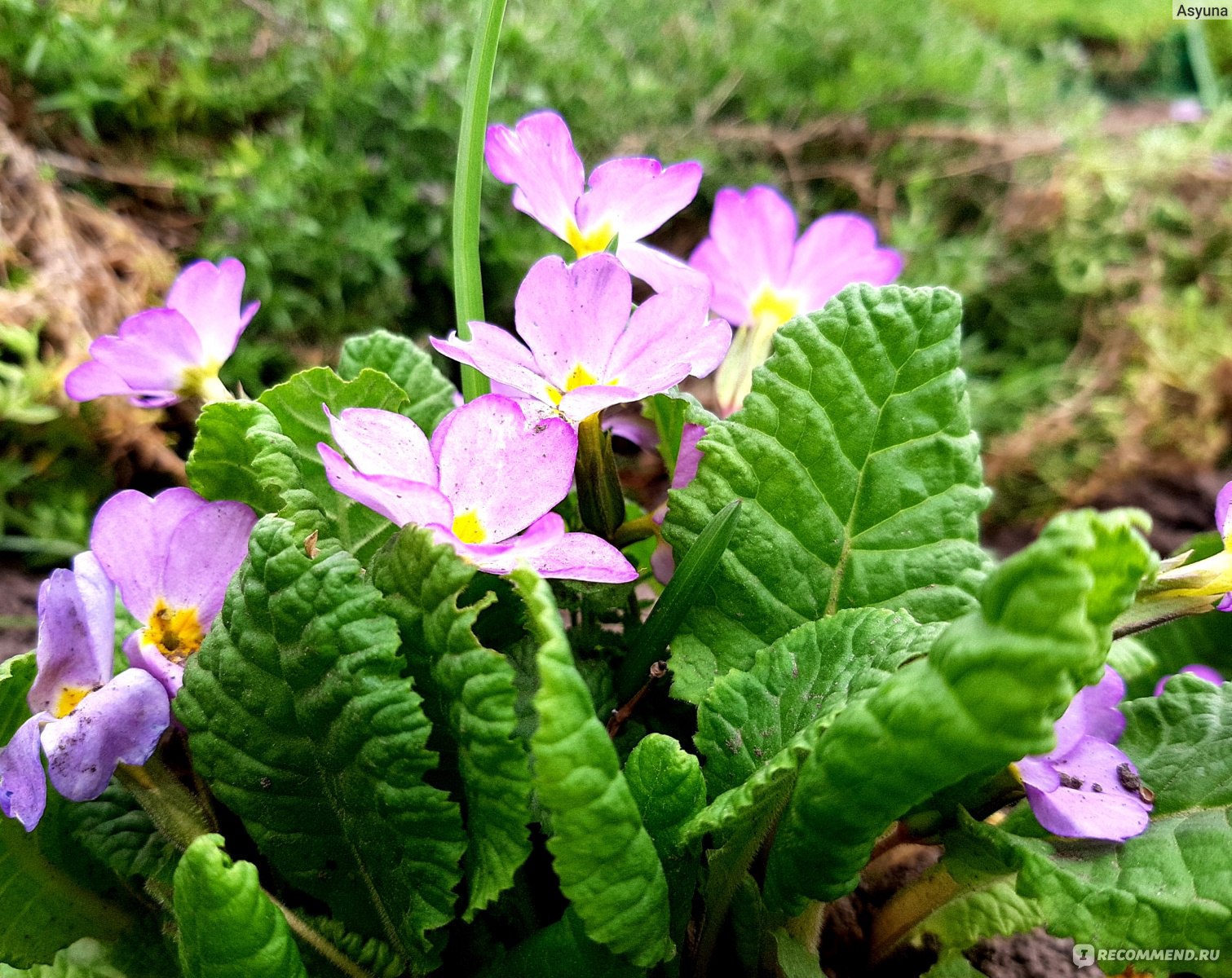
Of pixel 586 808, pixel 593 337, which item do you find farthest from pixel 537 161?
pixel 586 808

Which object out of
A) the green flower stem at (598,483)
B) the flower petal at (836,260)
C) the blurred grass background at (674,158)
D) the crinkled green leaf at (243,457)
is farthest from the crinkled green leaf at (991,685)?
the blurred grass background at (674,158)

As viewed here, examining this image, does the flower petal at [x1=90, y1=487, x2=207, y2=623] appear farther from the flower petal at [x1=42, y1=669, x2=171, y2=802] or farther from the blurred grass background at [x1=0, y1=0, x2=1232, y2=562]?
the blurred grass background at [x1=0, y1=0, x2=1232, y2=562]

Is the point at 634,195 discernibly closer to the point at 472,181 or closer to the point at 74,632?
the point at 472,181

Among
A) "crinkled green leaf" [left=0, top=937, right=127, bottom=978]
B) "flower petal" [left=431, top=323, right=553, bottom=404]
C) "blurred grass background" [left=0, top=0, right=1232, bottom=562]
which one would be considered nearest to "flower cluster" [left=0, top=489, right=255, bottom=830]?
"crinkled green leaf" [left=0, top=937, right=127, bottom=978]

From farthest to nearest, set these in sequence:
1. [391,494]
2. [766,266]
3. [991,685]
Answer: [766,266]
[391,494]
[991,685]

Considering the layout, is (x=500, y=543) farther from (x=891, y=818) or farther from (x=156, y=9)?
(x=156, y=9)

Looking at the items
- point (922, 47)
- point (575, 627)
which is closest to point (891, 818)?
point (575, 627)
